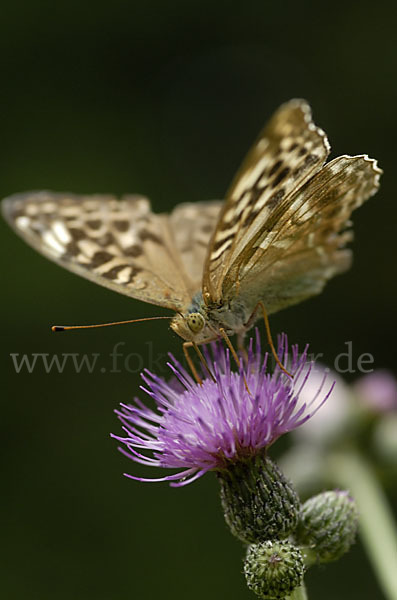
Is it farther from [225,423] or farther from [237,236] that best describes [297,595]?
[237,236]

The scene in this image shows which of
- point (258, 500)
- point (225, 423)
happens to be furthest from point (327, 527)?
point (225, 423)

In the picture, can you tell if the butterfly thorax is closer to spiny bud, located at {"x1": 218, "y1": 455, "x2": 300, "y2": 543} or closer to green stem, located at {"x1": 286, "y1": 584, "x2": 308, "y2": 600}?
spiny bud, located at {"x1": 218, "y1": 455, "x2": 300, "y2": 543}

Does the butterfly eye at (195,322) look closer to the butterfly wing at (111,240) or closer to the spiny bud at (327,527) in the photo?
the butterfly wing at (111,240)

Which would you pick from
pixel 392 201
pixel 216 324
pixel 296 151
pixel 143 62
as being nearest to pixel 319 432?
pixel 216 324

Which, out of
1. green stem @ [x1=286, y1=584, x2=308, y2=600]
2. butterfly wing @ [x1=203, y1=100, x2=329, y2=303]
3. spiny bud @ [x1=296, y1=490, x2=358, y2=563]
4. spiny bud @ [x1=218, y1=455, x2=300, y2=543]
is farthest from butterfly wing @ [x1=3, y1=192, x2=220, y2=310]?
green stem @ [x1=286, y1=584, x2=308, y2=600]

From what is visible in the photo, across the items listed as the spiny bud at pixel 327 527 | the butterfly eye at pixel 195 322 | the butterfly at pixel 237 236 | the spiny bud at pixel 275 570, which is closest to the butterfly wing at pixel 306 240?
the butterfly at pixel 237 236

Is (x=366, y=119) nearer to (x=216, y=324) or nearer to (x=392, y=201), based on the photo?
(x=392, y=201)
